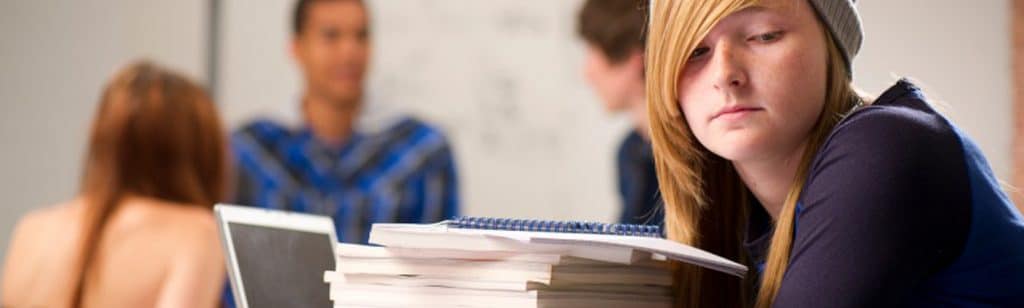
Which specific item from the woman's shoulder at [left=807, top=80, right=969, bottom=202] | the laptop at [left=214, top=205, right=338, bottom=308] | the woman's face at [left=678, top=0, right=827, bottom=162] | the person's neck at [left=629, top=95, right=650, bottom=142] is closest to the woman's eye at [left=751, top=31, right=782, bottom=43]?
the woman's face at [left=678, top=0, right=827, bottom=162]

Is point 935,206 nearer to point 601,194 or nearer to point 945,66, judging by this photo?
point 945,66

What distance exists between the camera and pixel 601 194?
13.8 feet

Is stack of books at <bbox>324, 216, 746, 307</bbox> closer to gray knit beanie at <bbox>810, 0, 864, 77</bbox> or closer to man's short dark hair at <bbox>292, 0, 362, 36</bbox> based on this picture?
gray knit beanie at <bbox>810, 0, 864, 77</bbox>

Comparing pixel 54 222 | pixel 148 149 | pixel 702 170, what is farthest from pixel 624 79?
pixel 702 170

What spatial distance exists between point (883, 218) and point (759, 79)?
0.61 ft

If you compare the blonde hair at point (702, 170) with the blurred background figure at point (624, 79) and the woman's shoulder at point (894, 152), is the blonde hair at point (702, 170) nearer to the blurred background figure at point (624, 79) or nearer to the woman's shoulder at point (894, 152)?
the woman's shoulder at point (894, 152)

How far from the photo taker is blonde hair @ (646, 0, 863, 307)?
3.86ft

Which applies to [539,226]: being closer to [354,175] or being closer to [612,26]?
[612,26]

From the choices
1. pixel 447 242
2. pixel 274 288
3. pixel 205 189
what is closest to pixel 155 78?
pixel 205 189

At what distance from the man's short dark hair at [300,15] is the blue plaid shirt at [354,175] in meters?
0.36

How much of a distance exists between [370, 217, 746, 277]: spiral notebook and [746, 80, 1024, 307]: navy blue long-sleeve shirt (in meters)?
0.08

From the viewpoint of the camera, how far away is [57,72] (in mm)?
4809

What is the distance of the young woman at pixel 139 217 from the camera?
306 centimetres

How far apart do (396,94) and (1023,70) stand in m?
2.30
